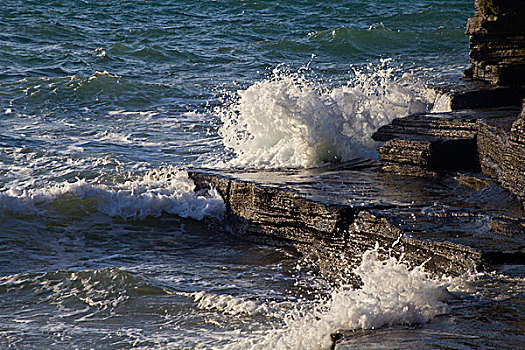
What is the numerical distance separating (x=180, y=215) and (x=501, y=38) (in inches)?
166

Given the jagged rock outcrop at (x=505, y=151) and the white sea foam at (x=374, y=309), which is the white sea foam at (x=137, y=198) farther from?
the white sea foam at (x=374, y=309)

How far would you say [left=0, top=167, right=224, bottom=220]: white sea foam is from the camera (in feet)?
21.3

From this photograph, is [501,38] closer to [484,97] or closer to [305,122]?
[484,97]

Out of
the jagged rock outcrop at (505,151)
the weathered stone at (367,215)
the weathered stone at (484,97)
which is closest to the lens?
the weathered stone at (367,215)

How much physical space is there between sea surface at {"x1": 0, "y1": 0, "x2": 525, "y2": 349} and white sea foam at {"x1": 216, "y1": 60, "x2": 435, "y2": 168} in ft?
0.06

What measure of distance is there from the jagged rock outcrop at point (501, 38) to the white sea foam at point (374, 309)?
4.67 m

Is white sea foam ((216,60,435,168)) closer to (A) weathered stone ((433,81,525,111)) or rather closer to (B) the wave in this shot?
(A) weathered stone ((433,81,525,111))

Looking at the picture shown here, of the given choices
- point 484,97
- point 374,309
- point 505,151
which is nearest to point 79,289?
point 374,309

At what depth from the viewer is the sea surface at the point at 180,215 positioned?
3.31 m

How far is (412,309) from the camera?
10.4ft

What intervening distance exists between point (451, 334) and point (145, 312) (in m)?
2.29

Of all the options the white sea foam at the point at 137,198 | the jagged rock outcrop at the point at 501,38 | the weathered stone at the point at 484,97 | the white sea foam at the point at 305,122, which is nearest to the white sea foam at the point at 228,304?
the white sea foam at the point at 137,198

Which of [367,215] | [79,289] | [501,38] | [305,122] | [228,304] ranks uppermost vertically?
[501,38]

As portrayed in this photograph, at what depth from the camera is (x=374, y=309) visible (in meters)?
3.17
